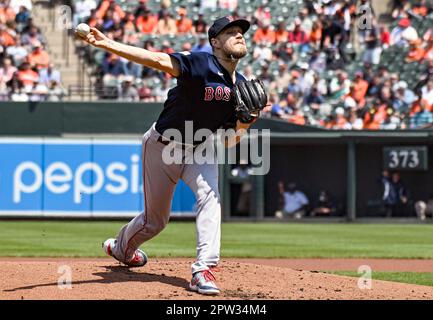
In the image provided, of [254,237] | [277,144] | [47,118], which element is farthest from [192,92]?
[277,144]

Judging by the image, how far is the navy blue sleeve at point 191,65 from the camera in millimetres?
7090

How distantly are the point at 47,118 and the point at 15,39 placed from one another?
208 centimetres

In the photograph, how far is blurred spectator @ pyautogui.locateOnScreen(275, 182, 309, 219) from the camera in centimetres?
2141

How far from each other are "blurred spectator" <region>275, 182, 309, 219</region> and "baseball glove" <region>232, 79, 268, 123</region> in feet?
46.3

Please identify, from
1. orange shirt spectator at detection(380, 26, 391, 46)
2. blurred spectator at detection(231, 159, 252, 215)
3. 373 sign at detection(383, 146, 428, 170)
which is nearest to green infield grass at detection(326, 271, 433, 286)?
blurred spectator at detection(231, 159, 252, 215)

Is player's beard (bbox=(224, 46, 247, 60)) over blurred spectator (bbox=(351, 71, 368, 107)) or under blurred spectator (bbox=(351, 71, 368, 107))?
under

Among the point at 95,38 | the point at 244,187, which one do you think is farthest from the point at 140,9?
the point at 95,38

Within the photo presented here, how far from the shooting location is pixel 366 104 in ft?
68.4

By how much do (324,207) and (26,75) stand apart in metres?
7.27

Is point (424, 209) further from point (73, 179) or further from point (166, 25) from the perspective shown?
point (73, 179)

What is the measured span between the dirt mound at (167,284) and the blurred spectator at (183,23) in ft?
45.1

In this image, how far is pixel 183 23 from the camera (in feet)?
72.6

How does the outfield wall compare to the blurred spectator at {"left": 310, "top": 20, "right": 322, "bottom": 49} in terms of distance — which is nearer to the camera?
the outfield wall

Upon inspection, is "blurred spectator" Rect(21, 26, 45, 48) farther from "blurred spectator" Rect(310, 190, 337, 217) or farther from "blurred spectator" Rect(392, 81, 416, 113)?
"blurred spectator" Rect(392, 81, 416, 113)
